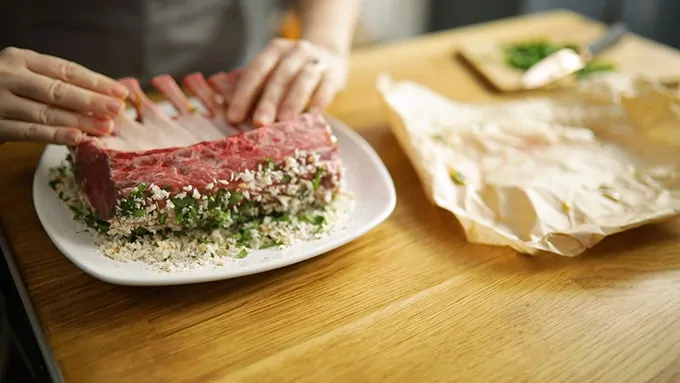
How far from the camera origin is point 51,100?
821 mm

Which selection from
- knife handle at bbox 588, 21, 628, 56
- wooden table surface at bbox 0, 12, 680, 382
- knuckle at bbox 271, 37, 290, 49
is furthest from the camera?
knife handle at bbox 588, 21, 628, 56

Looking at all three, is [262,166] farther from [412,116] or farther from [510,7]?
[510,7]

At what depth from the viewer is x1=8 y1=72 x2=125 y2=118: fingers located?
2.68ft

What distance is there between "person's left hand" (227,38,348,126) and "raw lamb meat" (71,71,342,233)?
Result: 66 mm

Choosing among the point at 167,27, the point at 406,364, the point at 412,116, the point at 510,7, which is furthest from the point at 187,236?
the point at 510,7

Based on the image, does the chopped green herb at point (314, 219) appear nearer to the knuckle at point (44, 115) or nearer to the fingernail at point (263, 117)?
the fingernail at point (263, 117)

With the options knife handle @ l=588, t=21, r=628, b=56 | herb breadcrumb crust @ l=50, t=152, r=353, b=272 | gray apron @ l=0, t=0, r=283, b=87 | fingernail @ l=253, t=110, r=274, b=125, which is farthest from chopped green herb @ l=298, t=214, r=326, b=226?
knife handle @ l=588, t=21, r=628, b=56

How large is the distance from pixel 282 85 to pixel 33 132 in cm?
36

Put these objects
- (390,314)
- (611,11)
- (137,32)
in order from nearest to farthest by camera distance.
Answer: (390,314)
(137,32)
(611,11)

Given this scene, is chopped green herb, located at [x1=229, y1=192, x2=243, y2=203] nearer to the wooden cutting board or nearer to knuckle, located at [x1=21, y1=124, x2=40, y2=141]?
knuckle, located at [x1=21, y1=124, x2=40, y2=141]

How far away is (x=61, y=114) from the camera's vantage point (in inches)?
32.5

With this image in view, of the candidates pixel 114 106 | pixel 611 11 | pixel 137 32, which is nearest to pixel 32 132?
pixel 114 106

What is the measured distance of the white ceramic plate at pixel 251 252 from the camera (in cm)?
69

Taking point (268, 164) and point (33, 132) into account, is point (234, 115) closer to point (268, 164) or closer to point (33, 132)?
point (268, 164)
